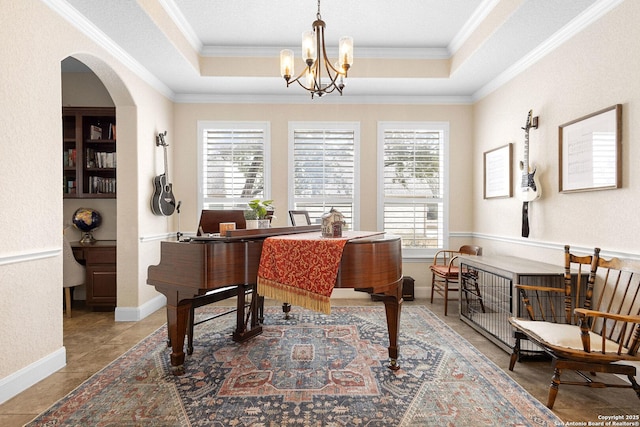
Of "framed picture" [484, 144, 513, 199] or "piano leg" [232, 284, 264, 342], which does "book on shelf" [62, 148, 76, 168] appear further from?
"framed picture" [484, 144, 513, 199]

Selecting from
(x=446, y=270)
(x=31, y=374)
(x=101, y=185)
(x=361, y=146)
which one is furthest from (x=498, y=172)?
(x=101, y=185)

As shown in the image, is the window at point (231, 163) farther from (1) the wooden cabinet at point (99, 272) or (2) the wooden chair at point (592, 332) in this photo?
(2) the wooden chair at point (592, 332)

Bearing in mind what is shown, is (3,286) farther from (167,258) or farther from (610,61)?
(610,61)

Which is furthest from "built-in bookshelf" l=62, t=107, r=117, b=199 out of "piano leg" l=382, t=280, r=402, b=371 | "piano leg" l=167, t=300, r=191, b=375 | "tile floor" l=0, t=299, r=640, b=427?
"piano leg" l=382, t=280, r=402, b=371

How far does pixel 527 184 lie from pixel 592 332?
5.29 feet

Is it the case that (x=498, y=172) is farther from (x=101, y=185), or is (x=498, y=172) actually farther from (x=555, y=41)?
(x=101, y=185)

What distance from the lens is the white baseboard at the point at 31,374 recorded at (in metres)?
2.26

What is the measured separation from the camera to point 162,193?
14.4 ft

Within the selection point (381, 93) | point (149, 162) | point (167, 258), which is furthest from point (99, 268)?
point (381, 93)

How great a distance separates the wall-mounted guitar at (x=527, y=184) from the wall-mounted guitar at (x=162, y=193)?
4273mm

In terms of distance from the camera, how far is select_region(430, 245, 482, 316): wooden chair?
4.16 meters

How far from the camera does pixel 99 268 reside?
4168 mm

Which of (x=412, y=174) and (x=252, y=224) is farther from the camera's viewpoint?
(x=412, y=174)

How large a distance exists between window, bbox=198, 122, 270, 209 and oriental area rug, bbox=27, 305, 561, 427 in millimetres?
2132
